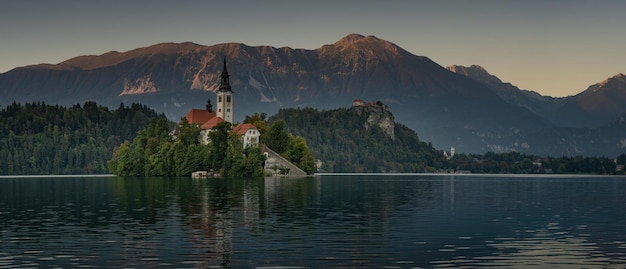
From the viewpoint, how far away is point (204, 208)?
271 ft

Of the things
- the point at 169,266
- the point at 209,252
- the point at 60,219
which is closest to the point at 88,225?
the point at 60,219

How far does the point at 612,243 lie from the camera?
5266 centimetres

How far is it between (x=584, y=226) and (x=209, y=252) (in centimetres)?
3175

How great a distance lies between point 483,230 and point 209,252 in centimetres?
2257

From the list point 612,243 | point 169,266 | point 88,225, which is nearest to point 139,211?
point 88,225

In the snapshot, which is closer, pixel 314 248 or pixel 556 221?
pixel 314 248

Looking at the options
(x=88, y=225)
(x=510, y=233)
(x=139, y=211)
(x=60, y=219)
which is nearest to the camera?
(x=510, y=233)

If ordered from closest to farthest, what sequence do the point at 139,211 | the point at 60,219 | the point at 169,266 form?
the point at 169,266 < the point at 60,219 < the point at 139,211

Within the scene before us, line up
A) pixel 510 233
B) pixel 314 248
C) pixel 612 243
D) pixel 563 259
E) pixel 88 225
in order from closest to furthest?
1. pixel 563 259
2. pixel 314 248
3. pixel 612 243
4. pixel 510 233
5. pixel 88 225

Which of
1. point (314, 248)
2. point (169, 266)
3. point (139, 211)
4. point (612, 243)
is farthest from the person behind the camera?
point (139, 211)

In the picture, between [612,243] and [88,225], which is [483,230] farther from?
[88,225]

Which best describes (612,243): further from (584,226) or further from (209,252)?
(209,252)

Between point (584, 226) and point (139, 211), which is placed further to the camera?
point (139, 211)

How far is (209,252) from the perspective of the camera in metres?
46.9
